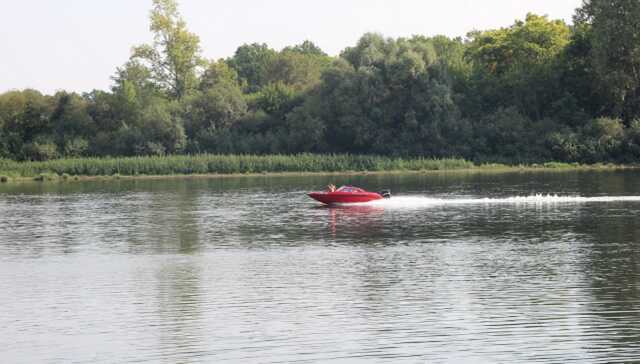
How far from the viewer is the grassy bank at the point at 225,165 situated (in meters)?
117

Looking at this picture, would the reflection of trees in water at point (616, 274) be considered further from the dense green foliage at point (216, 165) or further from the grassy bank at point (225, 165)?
the dense green foliage at point (216, 165)

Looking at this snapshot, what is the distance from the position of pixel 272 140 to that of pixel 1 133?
3299 cm

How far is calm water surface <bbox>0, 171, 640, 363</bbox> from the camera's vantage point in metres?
27.3

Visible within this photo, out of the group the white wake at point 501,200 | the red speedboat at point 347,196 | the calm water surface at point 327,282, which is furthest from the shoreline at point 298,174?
the calm water surface at point 327,282

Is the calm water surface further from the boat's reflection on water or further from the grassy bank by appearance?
the grassy bank

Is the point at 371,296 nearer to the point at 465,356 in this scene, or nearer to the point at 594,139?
the point at 465,356

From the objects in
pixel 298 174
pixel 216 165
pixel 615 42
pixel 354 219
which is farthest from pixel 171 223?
pixel 615 42

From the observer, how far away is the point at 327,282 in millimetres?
37344

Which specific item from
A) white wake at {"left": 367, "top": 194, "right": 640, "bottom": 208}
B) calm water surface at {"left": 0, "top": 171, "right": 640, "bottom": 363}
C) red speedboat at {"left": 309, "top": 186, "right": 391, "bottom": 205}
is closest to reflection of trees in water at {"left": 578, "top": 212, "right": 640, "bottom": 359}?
calm water surface at {"left": 0, "top": 171, "right": 640, "bottom": 363}

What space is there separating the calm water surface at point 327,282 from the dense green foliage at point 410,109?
162 ft

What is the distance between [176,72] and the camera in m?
144

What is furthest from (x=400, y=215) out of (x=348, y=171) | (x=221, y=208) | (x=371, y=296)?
(x=348, y=171)

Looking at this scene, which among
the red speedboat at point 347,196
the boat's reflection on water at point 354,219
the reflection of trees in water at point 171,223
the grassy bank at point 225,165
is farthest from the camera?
the grassy bank at point 225,165

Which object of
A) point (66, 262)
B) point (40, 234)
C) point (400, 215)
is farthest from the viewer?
point (400, 215)
